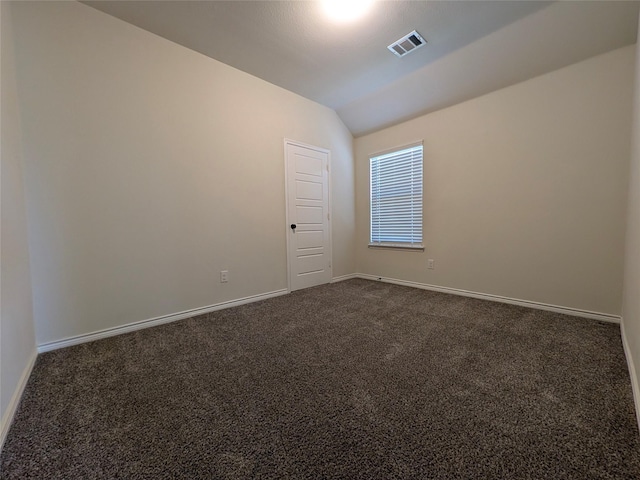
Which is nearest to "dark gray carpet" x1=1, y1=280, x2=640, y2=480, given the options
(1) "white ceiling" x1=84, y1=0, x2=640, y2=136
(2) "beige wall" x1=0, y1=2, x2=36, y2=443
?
(2) "beige wall" x1=0, y1=2, x2=36, y2=443

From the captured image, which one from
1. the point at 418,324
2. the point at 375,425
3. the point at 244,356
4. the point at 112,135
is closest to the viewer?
the point at 375,425

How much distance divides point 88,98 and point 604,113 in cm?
441

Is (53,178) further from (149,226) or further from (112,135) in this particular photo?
(149,226)

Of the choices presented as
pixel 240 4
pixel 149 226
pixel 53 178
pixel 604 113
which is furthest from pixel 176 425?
pixel 604 113

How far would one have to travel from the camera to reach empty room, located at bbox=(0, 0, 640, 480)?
3.60 ft

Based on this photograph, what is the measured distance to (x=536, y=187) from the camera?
2.57 metres

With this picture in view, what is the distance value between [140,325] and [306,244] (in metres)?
2.09

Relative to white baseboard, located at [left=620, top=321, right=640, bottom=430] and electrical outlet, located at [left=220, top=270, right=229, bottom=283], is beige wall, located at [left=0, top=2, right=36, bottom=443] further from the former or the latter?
white baseboard, located at [left=620, top=321, right=640, bottom=430]

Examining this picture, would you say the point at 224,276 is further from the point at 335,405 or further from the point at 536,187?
the point at 536,187

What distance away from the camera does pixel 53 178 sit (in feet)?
6.29

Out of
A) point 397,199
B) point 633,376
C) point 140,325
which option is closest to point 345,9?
point 397,199

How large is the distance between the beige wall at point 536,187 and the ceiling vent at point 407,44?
99 cm

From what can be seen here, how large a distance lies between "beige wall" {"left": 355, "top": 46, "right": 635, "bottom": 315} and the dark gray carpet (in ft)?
1.82

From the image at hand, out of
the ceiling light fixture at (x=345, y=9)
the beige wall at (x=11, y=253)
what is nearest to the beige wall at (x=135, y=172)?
the beige wall at (x=11, y=253)
